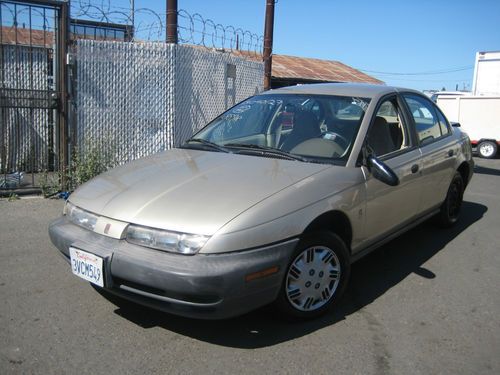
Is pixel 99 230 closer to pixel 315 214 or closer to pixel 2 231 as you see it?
pixel 315 214

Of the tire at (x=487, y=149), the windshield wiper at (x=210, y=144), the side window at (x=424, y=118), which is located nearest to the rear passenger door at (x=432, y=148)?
the side window at (x=424, y=118)

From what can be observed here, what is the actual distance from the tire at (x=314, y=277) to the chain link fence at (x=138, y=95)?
4.60 meters

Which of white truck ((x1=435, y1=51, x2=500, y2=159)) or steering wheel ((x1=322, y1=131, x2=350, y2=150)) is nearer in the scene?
steering wheel ((x1=322, y1=131, x2=350, y2=150))

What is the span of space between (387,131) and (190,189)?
1.92m

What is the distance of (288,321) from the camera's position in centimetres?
327

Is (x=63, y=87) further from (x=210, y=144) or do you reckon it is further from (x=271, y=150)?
(x=271, y=150)

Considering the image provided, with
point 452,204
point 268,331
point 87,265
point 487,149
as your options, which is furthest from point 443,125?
point 487,149

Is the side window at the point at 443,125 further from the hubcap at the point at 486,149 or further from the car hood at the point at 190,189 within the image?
the hubcap at the point at 486,149

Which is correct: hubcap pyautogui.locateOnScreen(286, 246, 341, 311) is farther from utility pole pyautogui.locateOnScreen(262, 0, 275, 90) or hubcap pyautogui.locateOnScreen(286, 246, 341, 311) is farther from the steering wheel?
utility pole pyautogui.locateOnScreen(262, 0, 275, 90)

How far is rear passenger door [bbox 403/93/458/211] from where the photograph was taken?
4594 mm

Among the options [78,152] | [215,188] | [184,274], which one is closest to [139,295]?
[184,274]

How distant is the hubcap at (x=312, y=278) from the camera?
3.15 metres

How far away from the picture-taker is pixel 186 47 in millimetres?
7965

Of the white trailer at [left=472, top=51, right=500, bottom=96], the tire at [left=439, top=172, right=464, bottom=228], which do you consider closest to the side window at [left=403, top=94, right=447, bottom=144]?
the tire at [left=439, top=172, right=464, bottom=228]
